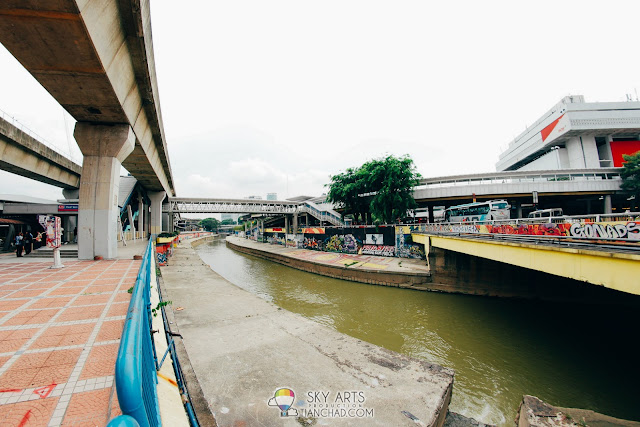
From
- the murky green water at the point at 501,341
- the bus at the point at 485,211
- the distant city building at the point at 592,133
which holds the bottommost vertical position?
the murky green water at the point at 501,341

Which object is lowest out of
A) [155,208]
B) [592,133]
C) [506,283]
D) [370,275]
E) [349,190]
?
[370,275]

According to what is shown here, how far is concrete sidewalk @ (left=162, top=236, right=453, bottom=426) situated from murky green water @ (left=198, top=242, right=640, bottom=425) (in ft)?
7.67

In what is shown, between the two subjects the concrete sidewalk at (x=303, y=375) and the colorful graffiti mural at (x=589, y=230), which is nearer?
the concrete sidewalk at (x=303, y=375)

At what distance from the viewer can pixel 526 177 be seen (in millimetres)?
34656

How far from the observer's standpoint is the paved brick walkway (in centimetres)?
259

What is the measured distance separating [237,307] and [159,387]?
7.19 metres

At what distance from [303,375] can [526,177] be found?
1665 inches

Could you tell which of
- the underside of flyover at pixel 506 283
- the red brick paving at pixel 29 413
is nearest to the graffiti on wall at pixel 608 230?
the underside of flyover at pixel 506 283

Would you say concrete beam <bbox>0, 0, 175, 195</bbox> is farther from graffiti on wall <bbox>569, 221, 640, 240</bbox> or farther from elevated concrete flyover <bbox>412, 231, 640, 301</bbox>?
graffiti on wall <bbox>569, 221, 640, 240</bbox>

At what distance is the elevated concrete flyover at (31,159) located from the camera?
46.9ft

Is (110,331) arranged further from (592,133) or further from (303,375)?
(592,133)

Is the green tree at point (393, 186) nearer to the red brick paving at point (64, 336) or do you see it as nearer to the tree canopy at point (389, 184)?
the tree canopy at point (389, 184)

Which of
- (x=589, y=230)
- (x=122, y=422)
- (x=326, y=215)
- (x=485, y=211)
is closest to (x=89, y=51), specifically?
(x=122, y=422)

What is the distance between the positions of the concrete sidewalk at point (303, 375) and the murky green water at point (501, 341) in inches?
92.0
